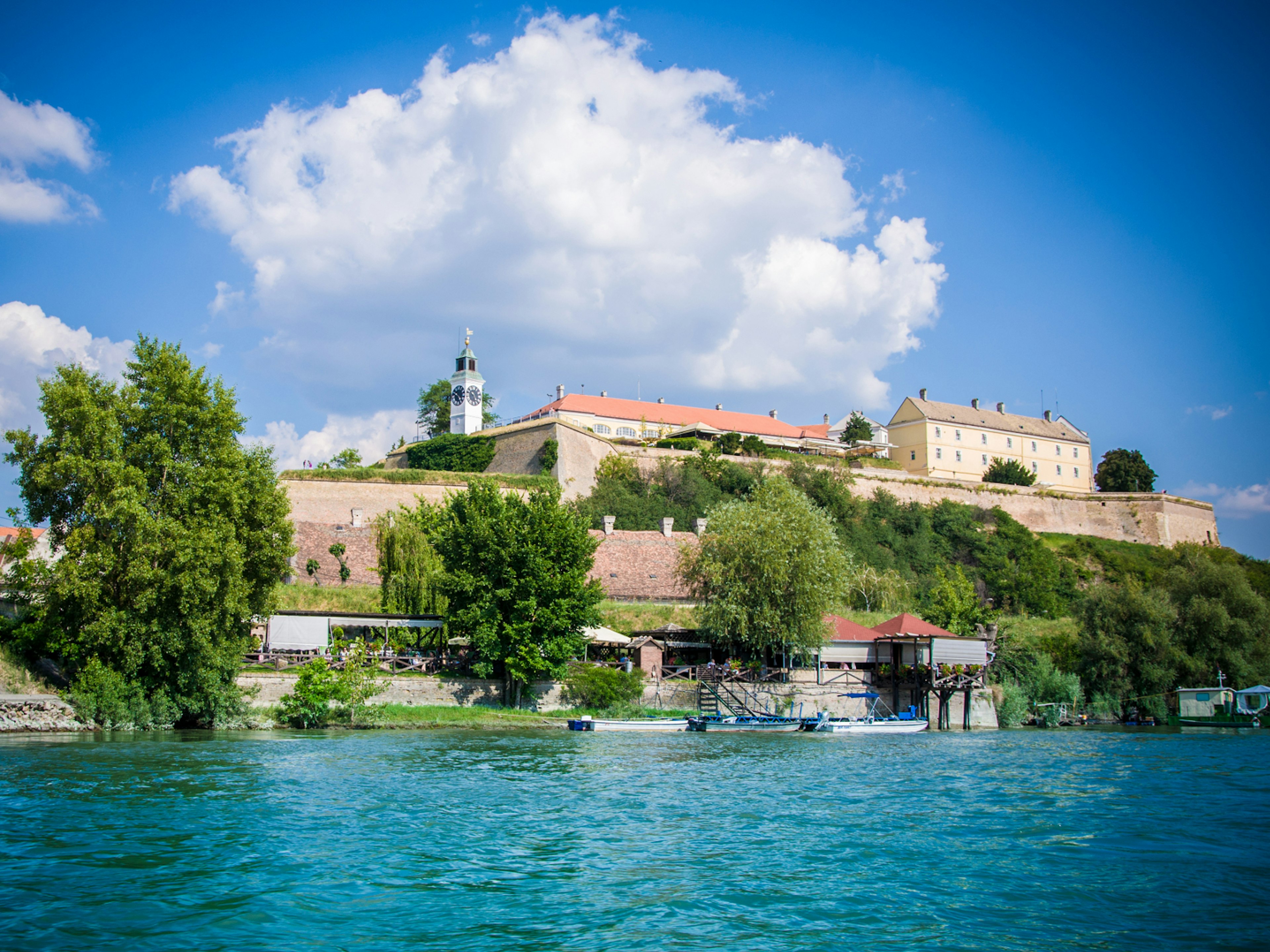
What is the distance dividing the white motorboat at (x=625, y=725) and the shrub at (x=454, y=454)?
88.4 feet

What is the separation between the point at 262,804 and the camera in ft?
43.4

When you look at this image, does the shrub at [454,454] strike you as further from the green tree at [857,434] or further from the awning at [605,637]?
the green tree at [857,434]

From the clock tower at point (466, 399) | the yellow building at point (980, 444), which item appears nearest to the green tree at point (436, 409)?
the clock tower at point (466, 399)

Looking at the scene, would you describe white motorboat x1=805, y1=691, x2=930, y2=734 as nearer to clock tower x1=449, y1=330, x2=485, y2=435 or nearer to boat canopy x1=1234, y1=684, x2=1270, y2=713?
boat canopy x1=1234, y1=684, x2=1270, y2=713

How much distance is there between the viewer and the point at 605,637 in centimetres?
3191

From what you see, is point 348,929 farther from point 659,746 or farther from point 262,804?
point 659,746

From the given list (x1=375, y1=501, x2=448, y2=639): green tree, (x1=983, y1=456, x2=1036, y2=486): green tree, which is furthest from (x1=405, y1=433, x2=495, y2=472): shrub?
(x1=983, y1=456, x2=1036, y2=486): green tree

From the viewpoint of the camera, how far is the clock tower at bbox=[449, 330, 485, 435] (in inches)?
2518

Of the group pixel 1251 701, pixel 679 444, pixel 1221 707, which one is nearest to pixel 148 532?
pixel 1221 707

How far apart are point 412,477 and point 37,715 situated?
82.5 feet

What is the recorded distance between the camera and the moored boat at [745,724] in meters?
27.9

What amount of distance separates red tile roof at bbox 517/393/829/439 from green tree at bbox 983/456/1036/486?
1339cm

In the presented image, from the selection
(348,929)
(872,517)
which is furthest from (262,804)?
(872,517)

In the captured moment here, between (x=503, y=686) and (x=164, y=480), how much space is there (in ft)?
39.2
